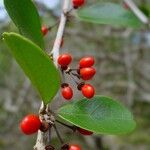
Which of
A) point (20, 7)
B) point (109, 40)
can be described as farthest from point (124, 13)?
point (109, 40)

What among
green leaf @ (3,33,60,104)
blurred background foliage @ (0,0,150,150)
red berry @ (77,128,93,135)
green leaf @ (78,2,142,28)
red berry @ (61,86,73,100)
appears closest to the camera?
green leaf @ (3,33,60,104)

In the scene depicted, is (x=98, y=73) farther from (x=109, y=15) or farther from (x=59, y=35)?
(x=59, y=35)

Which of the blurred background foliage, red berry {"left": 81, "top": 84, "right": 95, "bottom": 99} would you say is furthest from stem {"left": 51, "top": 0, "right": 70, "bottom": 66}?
the blurred background foliage

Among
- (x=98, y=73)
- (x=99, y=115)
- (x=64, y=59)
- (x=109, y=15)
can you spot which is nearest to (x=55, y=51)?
(x=64, y=59)

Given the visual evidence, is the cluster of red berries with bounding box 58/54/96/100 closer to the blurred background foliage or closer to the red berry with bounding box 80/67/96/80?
the red berry with bounding box 80/67/96/80

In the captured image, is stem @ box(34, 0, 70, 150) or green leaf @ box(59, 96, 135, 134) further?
green leaf @ box(59, 96, 135, 134)
